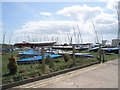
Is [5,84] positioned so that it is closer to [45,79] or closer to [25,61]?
[45,79]

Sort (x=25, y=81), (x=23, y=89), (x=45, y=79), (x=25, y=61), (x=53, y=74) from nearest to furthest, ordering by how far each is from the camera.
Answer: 1. (x=23, y=89)
2. (x=25, y=81)
3. (x=45, y=79)
4. (x=53, y=74)
5. (x=25, y=61)

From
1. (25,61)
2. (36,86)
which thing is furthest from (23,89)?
(25,61)

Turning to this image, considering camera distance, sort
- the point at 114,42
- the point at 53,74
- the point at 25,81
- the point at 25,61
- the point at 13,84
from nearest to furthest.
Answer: the point at 13,84 → the point at 25,81 → the point at 53,74 → the point at 25,61 → the point at 114,42

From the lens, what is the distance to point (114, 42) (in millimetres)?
54062

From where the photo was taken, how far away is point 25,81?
589 cm

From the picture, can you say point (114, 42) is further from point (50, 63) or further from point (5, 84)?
point (5, 84)

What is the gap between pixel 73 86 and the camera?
18.0 feet

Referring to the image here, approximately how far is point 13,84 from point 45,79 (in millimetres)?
1641

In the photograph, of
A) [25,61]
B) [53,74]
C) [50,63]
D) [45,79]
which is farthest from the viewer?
[25,61]

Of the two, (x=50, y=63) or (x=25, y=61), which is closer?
(x=50, y=63)

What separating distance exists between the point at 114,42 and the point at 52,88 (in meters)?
53.8

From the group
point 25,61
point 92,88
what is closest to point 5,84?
point 92,88

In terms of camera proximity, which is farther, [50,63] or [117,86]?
[50,63]

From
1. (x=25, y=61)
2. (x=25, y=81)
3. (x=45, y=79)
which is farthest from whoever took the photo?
(x=25, y=61)
